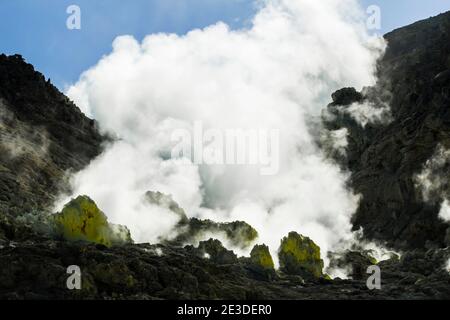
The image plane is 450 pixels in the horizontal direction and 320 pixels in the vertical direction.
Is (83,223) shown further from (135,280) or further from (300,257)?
(300,257)

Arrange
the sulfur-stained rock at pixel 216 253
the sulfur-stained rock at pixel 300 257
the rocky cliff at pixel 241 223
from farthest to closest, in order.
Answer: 1. the sulfur-stained rock at pixel 300 257
2. the sulfur-stained rock at pixel 216 253
3. the rocky cliff at pixel 241 223

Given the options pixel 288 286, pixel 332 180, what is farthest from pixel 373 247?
pixel 288 286

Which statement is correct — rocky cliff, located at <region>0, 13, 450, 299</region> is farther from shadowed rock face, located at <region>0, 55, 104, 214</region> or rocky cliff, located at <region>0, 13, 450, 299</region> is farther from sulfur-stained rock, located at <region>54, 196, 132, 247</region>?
shadowed rock face, located at <region>0, 55, 104, 214</region>

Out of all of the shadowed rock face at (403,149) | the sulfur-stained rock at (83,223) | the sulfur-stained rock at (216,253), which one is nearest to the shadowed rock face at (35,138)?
the sulfur-stained rock at (83,223)

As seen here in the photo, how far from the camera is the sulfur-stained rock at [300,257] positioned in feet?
109

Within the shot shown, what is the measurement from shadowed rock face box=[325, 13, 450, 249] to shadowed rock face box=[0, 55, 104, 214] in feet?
98.7

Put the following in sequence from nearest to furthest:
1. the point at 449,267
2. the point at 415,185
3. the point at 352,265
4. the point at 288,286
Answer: the point at 288,286, the point at 449,267, the point at 352,265, the point at 415,185

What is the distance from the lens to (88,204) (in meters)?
27.2

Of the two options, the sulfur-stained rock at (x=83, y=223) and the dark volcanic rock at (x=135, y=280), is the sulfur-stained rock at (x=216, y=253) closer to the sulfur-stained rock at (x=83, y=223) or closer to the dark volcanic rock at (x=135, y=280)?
Answer: the dark volcanic rock at (x=135, y=280)

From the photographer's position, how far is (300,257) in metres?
34.1

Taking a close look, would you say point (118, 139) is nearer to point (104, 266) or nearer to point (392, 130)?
point (392, 130)

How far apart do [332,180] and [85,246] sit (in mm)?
53482

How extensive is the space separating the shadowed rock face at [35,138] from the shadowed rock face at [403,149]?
3009cm

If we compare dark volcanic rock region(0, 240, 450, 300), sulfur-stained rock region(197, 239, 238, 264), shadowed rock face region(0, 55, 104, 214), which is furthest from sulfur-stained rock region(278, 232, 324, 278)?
shadowed rock face region(0, 55, 104, 214)
